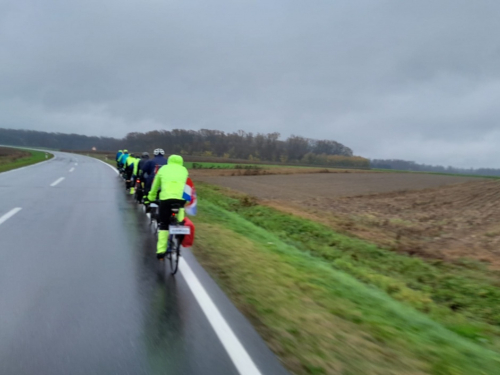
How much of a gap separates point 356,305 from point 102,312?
327 centimetres

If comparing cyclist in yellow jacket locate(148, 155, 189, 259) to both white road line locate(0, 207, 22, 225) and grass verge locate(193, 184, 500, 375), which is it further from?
white road line locate(0, 207, 22, 225)

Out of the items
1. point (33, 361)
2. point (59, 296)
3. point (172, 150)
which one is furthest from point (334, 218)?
point (172, 150)

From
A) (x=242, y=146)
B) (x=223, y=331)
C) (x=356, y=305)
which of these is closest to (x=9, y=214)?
(x=223, y=331)

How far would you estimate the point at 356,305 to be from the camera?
571 cm

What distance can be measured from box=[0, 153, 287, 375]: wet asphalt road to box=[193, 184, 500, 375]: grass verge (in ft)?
1.21

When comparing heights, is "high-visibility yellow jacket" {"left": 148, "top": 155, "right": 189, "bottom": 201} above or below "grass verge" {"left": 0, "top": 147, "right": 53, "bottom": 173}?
above

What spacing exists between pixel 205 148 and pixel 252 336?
109m

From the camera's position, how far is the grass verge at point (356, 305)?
3986 millimetres

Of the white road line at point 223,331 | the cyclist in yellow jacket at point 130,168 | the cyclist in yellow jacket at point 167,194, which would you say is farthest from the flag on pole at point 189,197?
the cyclist in yellow jacket at point 130,168

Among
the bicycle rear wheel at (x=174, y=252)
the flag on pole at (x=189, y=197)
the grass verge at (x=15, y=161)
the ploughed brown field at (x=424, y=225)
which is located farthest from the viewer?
the grass verge at (x=15, y=161)

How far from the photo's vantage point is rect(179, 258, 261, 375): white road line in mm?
3666

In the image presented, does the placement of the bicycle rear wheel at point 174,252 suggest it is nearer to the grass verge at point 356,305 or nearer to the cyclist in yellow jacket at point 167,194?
the cyclist in yellow jacket at point 167,194

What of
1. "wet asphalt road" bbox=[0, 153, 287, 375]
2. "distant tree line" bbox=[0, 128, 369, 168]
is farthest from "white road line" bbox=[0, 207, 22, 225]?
"distant tree line" bbox=[0, 128, 369, 168]

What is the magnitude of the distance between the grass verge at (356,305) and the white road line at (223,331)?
332 millimetres
